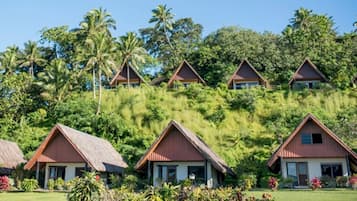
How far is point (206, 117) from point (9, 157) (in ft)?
64.8

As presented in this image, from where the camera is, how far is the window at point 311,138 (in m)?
26.8

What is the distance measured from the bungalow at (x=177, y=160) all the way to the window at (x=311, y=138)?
17.9ft

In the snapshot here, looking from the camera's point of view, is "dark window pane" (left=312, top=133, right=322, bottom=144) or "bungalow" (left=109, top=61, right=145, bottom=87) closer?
"dark window pane" (left=312, top=133, right=322, bottom=144)

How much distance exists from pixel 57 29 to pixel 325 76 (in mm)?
36906

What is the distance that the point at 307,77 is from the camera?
49188mm

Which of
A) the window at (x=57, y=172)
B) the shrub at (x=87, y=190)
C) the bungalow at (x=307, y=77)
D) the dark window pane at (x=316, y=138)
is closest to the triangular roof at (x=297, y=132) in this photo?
the dark window pane at (x=316, y=138)

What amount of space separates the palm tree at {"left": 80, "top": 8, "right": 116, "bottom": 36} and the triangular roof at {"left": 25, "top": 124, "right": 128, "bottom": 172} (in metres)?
27.1

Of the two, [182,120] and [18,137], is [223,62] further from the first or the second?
[18,137]

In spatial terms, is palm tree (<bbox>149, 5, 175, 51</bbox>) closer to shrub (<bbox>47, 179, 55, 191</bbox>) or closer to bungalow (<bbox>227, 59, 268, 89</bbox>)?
bungalow (<bbox>227, 59, 268, 89</bbox>)

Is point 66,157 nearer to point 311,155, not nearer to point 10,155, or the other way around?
point 10,155

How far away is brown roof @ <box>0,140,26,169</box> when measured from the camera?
30172mm

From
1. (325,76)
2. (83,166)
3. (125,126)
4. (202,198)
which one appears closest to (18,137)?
(125,126)

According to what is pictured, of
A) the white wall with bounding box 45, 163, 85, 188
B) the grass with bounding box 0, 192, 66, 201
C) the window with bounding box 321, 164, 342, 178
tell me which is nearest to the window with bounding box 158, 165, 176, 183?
the white wall with bounding box 45, 163, 85, 188

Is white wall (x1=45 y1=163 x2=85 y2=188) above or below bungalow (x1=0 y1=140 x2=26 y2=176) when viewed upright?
below
